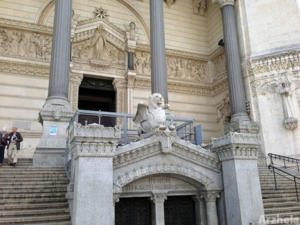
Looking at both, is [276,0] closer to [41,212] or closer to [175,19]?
[175,19]

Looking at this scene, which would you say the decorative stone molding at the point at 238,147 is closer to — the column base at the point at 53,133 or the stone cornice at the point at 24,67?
the column base at the point at 53,133

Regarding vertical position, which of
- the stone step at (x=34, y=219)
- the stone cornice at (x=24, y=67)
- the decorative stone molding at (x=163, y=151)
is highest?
the stone cornice at (x=24, y=67)

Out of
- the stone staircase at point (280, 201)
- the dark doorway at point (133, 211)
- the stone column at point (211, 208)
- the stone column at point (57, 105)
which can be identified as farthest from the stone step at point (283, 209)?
the stone column at point (57, 105)

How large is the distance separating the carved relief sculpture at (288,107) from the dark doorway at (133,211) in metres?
11.4

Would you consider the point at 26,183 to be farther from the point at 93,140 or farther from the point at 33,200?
the point at 93,140

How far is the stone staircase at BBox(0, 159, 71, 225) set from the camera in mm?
6777

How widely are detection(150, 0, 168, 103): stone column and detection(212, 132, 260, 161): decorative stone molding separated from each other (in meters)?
6.84

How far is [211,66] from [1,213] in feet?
60.5

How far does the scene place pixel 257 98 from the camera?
16.9m

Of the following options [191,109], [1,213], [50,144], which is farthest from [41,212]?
[191,109]

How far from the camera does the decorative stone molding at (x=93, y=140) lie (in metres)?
6.36

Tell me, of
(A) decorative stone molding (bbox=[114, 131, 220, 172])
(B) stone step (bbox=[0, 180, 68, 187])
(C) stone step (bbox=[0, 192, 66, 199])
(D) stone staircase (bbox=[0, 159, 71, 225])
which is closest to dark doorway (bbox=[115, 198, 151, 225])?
(A) decorative stone molding (bbox=[114, 131, 220, 172])

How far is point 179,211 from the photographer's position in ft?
25.9

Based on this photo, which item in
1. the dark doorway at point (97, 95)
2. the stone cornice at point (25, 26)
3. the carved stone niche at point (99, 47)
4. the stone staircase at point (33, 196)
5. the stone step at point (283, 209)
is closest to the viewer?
the stone staircase at point (33, 196)
